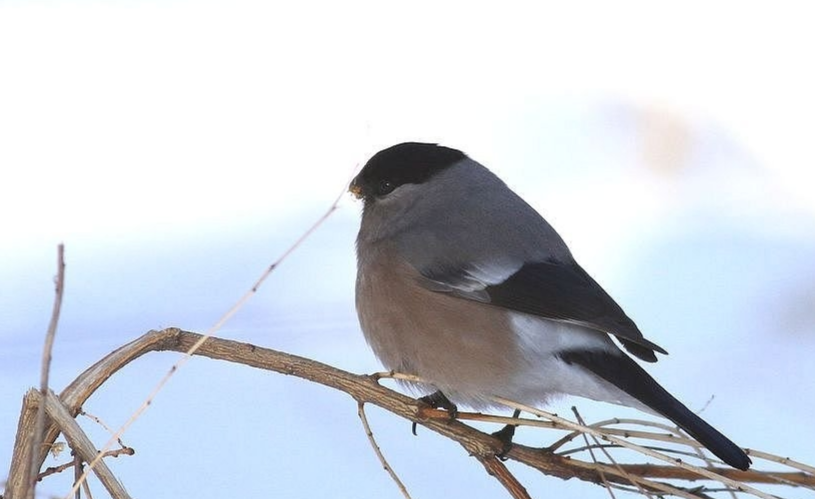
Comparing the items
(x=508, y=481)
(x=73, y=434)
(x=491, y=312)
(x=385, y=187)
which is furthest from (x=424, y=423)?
(x=385, y=187)

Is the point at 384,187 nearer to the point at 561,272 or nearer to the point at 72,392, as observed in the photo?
the point at 561,272

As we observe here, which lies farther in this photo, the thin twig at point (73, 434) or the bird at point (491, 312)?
the bird at point (491, 312)

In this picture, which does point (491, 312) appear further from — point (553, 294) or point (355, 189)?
point (355, 189)

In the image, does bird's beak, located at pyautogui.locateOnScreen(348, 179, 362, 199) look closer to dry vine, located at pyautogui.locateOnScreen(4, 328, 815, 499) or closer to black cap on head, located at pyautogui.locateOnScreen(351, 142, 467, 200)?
black cap on head, located at pyautogui.locateOnScreen(351, 142, 467, 200)

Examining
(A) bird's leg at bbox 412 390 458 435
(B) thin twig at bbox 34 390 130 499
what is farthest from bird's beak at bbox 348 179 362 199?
(B) thin twig at bbox 34 390 130 499

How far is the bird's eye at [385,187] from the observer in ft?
5.08

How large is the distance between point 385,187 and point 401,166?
44 mm

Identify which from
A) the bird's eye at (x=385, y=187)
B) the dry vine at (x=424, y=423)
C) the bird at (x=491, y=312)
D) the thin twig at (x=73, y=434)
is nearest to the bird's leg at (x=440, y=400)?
the bird at (x=491, y=312)

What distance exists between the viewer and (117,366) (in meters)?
0.97

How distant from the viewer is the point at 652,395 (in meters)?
1.11

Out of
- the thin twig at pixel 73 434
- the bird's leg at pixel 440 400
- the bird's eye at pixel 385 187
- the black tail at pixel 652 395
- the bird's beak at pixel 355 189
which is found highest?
the bird's beak at pixel 355 189

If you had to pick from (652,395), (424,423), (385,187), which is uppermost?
(385,187)

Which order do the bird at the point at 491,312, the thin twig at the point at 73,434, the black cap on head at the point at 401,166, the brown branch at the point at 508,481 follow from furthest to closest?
the black cap on head at the point at 401,166
the bird at the point at 491,312
the brown branch at the point at 508,481
the thin twig at the point at 73,434

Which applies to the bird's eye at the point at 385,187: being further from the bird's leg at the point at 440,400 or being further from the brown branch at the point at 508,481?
the brown branch at the point at 508,481
